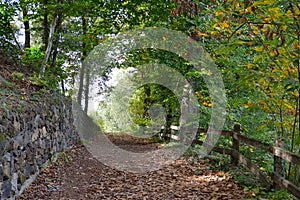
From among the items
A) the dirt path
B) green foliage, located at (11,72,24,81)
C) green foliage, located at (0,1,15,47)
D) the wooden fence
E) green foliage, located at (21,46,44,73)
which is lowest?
the dirt path

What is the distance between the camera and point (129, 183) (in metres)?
5.93

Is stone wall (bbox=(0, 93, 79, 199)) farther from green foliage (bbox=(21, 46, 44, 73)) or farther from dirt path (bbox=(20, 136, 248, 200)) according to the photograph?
green foliage (bbox=(21, 46, 44, 73))

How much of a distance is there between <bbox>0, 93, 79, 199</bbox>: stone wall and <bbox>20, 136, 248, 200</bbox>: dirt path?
0.31m

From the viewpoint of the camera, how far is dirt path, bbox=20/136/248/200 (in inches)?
198

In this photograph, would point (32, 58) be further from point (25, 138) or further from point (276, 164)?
point (276, 164)

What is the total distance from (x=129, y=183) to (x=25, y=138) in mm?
2112

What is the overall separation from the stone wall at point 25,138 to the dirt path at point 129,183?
31 centimetres

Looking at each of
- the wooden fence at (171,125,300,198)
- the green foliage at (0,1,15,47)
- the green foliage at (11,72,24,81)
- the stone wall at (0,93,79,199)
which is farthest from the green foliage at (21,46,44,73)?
the wooden fence at (171,125,300,198)

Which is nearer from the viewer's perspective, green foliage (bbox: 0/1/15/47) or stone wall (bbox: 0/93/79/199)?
stone wall (bbox: 0/93/79/199)

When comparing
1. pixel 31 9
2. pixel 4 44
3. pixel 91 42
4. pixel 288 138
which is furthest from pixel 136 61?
pixel 288 138

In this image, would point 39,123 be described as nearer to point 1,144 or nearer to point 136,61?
point 1,144

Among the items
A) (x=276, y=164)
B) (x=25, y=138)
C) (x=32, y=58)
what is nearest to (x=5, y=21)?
(x=32, y=58)

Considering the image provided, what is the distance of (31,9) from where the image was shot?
36.4 feet

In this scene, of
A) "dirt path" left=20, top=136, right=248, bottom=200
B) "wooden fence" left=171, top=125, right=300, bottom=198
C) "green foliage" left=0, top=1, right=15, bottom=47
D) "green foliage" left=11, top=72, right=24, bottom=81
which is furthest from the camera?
"green foliage" left=0, top=1, right=15, bottom=47
